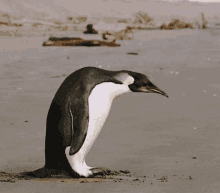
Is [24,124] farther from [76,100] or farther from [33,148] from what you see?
[76,100]

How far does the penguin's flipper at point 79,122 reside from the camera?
3062mm

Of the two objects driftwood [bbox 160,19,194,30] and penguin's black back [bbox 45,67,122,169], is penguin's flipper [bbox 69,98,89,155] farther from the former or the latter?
driftwood [bbox 160,19,194,30]

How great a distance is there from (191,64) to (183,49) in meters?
3.43

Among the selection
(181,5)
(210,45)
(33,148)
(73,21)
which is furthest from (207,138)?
(181,5)

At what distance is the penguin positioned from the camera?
3074 mm

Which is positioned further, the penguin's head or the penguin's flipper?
the penguin's head

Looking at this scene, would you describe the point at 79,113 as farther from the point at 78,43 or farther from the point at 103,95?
the point at 78,43

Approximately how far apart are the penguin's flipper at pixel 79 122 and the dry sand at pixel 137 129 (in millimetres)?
246

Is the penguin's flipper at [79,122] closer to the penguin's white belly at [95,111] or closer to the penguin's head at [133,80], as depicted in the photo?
the penguin's white belly at [95,111]

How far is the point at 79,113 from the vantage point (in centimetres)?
306

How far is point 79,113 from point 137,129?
2026mm

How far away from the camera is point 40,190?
111 inches

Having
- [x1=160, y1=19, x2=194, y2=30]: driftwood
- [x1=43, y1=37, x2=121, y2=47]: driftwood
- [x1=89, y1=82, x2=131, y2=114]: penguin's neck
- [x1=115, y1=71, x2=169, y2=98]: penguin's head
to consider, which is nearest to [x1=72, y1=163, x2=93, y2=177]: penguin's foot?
[x1=89, y1=82, x2=131, y2=114]: penguin's neck

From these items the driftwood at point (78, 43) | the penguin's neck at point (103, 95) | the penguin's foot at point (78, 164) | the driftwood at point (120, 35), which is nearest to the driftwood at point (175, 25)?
the driftwood at point (120, 35)
